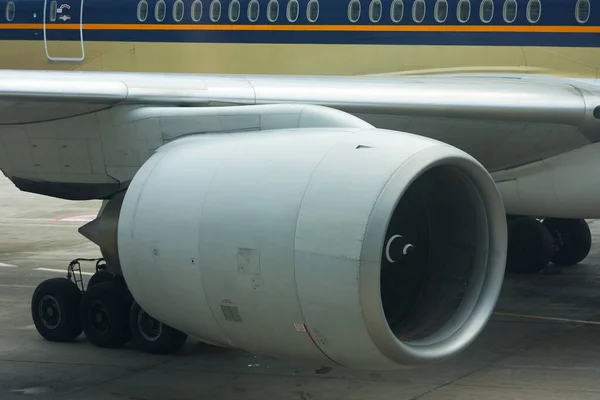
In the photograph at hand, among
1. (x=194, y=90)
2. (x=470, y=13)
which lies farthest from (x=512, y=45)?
(x=194, y=90)

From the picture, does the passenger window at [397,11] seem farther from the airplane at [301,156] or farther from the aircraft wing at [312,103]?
the aircraft wing at [312,103]

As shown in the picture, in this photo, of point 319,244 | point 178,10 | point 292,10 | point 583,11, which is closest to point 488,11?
point 583,11

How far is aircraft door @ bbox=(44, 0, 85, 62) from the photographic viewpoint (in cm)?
1352

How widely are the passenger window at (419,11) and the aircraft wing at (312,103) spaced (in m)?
1.13

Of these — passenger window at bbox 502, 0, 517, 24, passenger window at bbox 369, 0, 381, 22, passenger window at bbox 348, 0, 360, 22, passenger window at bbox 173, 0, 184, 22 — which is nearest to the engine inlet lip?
passenger window at bbox 502, 0, 517, 24

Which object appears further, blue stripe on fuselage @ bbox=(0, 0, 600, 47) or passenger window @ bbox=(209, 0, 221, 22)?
passenger window @ bbox=(209, 0, 221, 22)

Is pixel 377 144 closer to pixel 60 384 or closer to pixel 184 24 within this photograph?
pixel 60 384

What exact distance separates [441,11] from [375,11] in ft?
2.43

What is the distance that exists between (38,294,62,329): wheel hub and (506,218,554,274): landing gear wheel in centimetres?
613

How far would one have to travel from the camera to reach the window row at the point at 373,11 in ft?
37.8

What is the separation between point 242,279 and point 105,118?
2.77 meters

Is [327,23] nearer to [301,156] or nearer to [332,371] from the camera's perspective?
[332,371]

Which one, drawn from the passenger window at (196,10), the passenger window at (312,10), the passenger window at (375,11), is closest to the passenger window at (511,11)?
the passenger window at (375,11)

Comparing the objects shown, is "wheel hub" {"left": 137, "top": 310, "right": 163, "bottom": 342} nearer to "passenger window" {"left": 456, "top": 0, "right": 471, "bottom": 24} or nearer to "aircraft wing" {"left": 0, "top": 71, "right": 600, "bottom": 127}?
"aircraft wing" {"left": 0, "top": 71, "right": 600, "bottom": 127}
